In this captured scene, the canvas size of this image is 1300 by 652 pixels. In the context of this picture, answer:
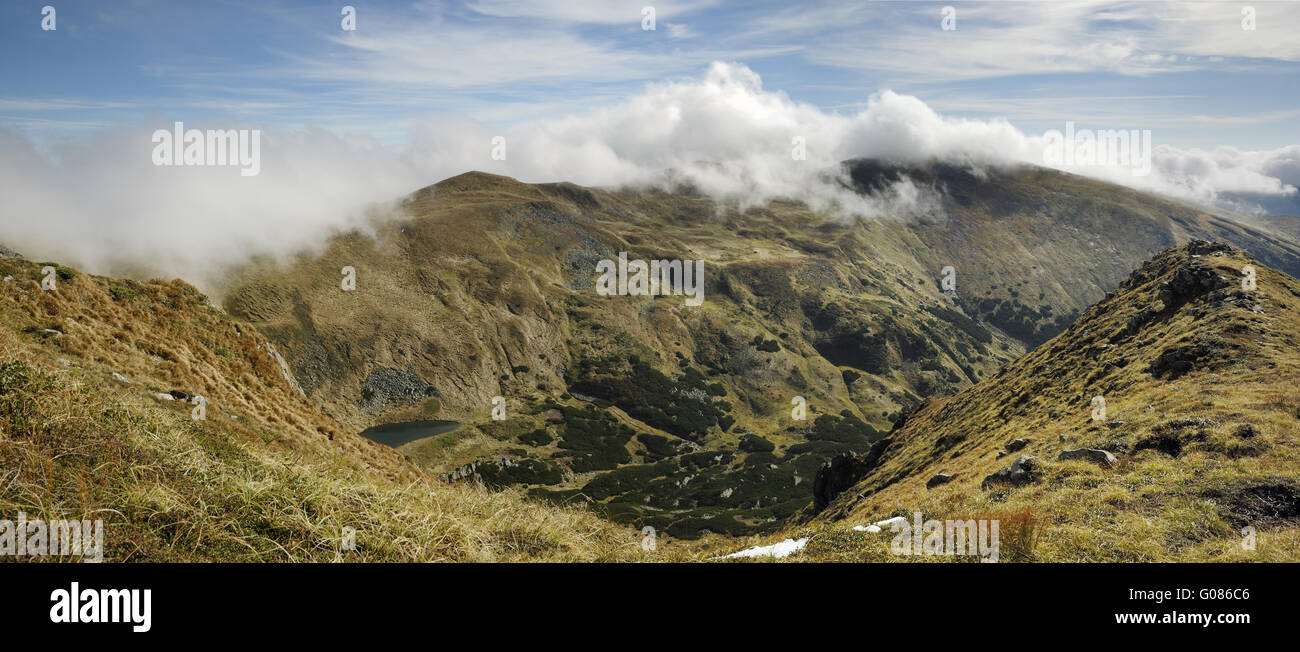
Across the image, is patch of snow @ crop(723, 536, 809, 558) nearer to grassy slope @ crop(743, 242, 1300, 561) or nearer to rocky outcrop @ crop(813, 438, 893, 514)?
grassy slope @ crop(743, 242, 1300, 561)

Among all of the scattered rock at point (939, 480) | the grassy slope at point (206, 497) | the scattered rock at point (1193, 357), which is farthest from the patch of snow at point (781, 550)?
the scattered rock at point (1193, 357)

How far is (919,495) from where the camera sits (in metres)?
28.1

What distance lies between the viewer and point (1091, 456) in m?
21.7

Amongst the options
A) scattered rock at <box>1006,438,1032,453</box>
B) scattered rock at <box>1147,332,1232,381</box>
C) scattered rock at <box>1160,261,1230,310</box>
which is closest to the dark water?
scattered rock at <box>1006,438,1032,453</box>

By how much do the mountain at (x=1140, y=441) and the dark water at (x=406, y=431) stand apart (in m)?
107

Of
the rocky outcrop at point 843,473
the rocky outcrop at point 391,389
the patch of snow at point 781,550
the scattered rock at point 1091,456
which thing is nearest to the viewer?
the patch of snow at point 781,550

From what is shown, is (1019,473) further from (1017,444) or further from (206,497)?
(206,497)

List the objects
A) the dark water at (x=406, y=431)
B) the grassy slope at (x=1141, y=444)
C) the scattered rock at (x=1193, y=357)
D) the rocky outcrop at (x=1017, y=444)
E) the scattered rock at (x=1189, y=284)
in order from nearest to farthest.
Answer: the grassy slope at (x=1141, y=444)
the rocky outcrop at (x=1017, y=444)
the scattered rock at (x=1193, y=357)
the scattered rock at (x=1189, y=284)
the dark water at (x=406, y=431)

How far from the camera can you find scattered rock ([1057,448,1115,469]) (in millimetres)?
20938

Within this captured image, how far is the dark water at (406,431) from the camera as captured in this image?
12451 cm

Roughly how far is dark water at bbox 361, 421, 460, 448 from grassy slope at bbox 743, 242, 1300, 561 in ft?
353

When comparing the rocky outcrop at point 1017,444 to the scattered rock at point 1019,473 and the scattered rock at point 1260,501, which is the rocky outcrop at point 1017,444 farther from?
the scattered rock at point 1260,501
